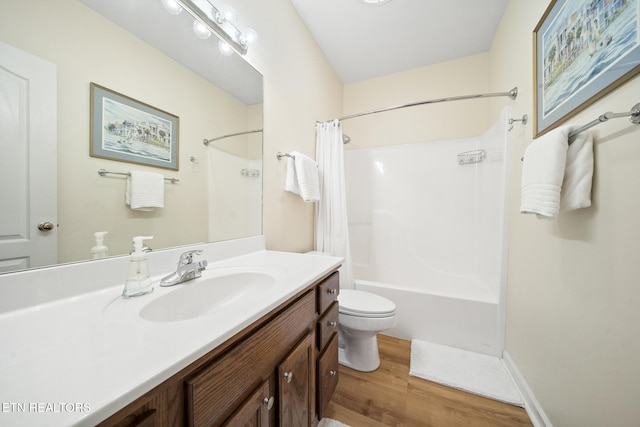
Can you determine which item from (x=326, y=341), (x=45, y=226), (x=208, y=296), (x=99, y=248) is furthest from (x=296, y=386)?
(x=45, y=226)

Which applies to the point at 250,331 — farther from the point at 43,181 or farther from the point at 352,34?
the point at 352,34

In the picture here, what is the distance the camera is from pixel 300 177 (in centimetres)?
152

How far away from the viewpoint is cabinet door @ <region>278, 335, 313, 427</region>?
0.65 metres

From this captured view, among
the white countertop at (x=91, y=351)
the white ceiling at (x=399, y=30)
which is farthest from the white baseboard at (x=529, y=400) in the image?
the white ceiling at (x=399, y=30)

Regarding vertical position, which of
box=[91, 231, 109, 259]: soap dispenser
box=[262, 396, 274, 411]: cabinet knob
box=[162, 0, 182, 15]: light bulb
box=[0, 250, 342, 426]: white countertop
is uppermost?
box=[162, 0, 182, 15]: light bulb

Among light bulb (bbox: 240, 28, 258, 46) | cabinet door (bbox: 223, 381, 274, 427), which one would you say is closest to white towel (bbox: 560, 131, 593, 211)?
cabinet door (bbox: 223, 381, 274, 427)

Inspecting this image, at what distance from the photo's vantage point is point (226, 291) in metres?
0.86

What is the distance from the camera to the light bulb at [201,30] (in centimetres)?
97

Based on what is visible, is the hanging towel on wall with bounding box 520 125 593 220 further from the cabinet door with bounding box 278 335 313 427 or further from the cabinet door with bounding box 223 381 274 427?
the cabinet door with bounding box 223 381 274 427

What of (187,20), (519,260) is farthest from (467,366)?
(187,20)

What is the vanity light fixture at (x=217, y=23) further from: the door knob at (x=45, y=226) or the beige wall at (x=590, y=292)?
the beige wall at (x=590, y=292)

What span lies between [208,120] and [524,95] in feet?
5.69

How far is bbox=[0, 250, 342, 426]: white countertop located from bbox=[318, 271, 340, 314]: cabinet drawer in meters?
0.29

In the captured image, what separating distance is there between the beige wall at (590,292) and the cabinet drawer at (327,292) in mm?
901
